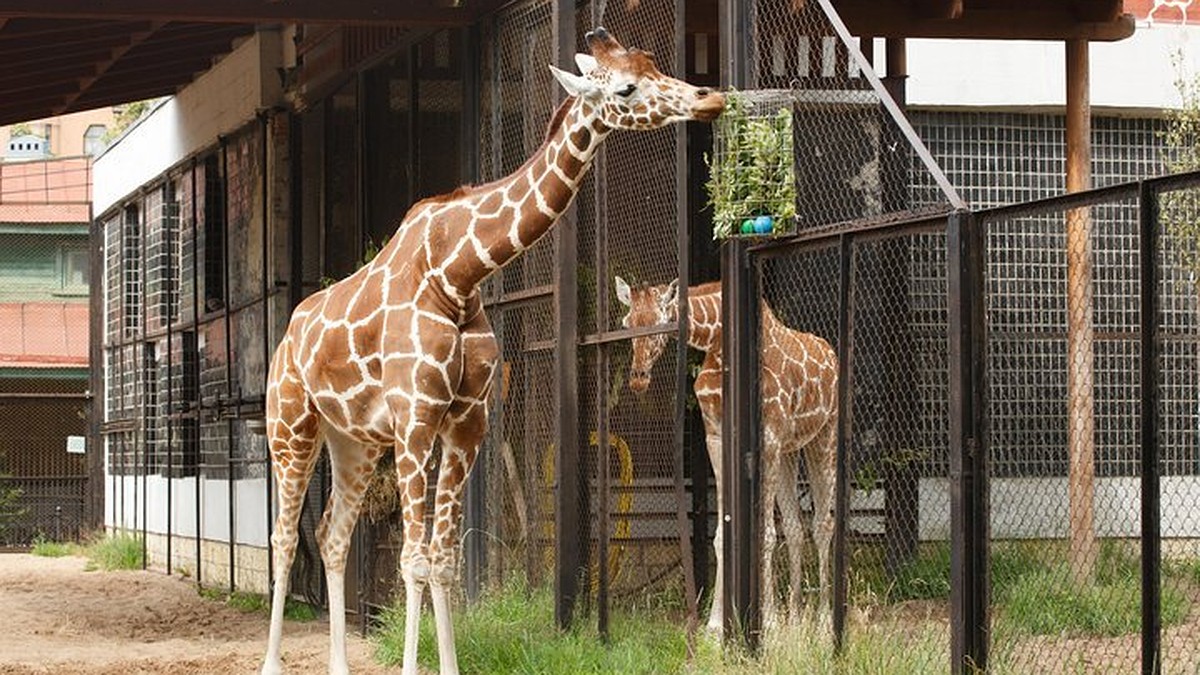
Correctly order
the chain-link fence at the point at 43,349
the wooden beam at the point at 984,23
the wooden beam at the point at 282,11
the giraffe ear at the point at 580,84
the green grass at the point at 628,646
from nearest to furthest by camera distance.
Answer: the green grass at the point at 628,646 → the giraffe ear at the point at 580,84 → the wooden beam at the point at 282,11 → the wooden beam at the point at 984,23 → the chain-link fence at the point at 43,349

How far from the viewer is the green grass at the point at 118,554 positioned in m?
22.7

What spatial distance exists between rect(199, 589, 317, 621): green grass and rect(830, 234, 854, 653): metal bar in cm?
732

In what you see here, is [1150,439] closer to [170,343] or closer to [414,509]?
[414,509]

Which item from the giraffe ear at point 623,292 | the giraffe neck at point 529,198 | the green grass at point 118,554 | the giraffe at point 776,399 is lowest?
the green grass at point 118,554

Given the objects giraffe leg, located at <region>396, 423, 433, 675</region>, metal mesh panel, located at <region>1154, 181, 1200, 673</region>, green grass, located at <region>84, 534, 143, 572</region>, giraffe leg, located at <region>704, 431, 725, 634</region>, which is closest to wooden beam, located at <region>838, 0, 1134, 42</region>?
metal mesh panel, located at <region>1154, 181, 1200, 673</region>

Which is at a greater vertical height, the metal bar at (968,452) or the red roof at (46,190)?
the red roof at (46,190)

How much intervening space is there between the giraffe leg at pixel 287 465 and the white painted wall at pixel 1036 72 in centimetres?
705

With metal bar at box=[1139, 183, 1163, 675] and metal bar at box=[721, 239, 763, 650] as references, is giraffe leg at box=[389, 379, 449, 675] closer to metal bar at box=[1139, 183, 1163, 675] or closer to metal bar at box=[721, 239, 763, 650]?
metal bar at box=[721, 239, 763, 650]

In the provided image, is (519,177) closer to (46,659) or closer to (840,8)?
(840,8)

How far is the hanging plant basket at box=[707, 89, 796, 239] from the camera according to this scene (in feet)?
29.6

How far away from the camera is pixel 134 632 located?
1477 cm

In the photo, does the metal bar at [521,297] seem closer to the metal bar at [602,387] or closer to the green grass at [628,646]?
the metal bar at [602,387]

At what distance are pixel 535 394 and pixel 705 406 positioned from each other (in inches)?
59.2

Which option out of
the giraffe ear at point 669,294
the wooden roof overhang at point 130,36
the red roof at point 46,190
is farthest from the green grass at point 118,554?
the giraffe ear at point 669,294
